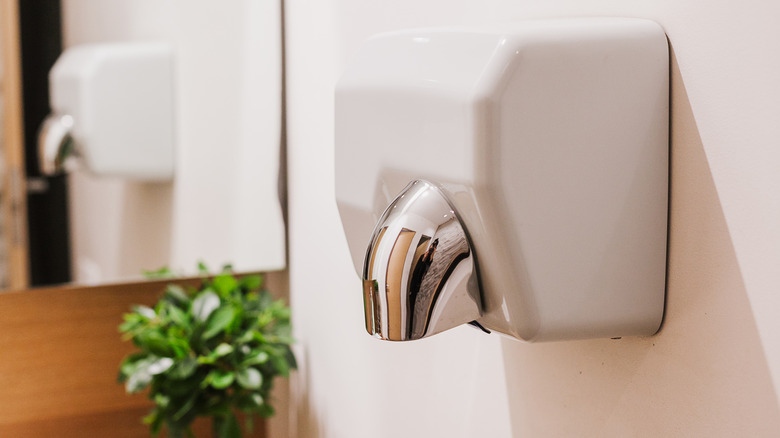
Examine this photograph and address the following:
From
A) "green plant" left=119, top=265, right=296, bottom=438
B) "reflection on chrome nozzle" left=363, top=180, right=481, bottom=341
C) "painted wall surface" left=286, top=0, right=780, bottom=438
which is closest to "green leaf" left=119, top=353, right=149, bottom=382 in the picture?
"green plant" left=119, top=265, right=296, bottom=438

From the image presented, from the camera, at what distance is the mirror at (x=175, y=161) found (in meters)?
1.04

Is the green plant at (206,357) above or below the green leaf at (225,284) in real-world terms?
below

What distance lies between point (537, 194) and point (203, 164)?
2.75ft

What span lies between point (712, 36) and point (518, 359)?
0.86ft

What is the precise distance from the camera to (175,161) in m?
1.12

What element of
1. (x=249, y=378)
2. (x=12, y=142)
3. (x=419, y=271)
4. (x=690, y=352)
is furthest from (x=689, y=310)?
(x=12, y=142)

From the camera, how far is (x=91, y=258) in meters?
1.10

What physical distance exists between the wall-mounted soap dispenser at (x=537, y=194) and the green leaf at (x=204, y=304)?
71cm

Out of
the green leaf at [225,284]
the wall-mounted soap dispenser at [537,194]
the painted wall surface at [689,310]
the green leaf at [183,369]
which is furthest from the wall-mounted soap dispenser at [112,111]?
the wall-mounted soap dispenser at [537,194]

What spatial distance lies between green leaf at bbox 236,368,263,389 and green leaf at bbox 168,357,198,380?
0.20ft

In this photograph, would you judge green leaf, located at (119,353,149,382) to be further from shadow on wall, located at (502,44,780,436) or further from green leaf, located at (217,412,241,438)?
shadow on wall, located at (502,44,780,436)

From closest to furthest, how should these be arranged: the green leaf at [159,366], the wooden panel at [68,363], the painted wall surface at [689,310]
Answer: the painted wall surface at [689,310], the green leaf at [159,366], the wooden panel at [68,363]

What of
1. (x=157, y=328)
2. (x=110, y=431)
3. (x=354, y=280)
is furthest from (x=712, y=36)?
(x=110, y=431)

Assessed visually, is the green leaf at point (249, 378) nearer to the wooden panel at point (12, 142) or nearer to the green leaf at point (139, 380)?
the green leaf at point (139, 380)
